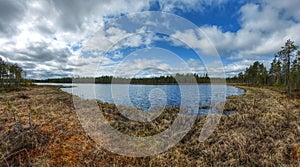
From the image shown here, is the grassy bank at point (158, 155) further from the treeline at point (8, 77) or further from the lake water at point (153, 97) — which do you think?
the treeline at point (8, 77)

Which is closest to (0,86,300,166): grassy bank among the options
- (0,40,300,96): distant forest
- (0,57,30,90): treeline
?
(0,40,300,96): distant forest

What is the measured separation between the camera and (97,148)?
499 cm

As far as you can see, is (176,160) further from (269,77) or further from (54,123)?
(269,77)

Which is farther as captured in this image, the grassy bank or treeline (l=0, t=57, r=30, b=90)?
treeline (l=0, t=57, r=30, b=90)

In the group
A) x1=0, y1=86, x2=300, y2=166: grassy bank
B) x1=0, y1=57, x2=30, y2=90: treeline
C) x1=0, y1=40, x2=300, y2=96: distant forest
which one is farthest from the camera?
x1=0, y1=57, x2=30, y2=90: treeline

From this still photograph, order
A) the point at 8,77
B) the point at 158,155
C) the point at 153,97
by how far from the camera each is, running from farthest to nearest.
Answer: the point at 8,77, the point at 153,97, the point at 158,155

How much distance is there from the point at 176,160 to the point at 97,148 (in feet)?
8.65

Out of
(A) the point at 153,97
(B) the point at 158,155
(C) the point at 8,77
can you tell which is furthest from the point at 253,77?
(C) the point at 8,77

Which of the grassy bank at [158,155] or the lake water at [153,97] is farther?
the lake water at [153,97]

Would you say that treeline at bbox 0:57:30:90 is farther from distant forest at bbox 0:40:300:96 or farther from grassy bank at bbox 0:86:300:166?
grassy bank at bbox 0:86:300:166

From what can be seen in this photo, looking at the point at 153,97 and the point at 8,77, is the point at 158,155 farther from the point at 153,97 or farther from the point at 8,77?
the point at 8,77

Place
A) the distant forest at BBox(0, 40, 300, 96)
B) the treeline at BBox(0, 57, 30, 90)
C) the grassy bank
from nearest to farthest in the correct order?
the grassy bank → the distant forest at BBox(0, 40, 300, 96) → the treeline at BBox(0, 57, 30, 90)

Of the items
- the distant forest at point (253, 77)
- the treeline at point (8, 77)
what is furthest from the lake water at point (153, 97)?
the treeline at point (8, 77)

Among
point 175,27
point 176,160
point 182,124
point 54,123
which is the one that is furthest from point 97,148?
point 175,27
